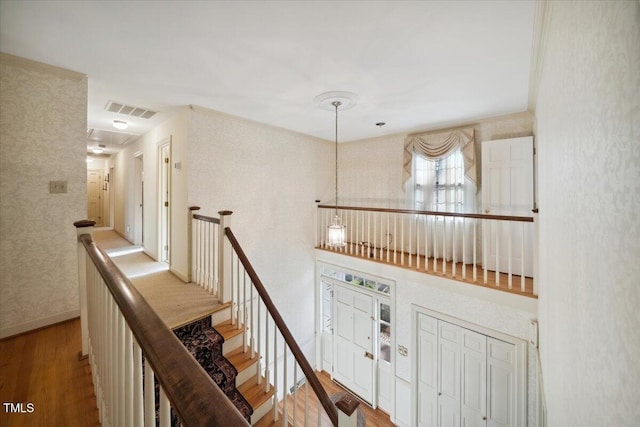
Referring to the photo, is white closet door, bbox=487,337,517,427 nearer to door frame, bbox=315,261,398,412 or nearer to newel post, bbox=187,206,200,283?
door frame, bbox=315,261,398,412

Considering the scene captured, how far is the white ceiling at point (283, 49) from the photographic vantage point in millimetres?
1712

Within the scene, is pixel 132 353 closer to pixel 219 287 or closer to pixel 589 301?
pixel 589 301

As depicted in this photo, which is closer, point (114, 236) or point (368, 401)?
point (368, 401)

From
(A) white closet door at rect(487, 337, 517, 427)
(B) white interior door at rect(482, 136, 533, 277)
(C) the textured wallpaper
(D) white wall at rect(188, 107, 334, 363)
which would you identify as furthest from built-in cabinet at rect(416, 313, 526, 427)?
(C) the textured wallpaper

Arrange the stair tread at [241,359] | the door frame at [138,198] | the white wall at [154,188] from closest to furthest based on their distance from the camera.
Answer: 1. the stair tread at [241,359]
2. the white wall at [154,188]
3. the door frame at [138,198]

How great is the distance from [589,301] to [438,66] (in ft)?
7.65

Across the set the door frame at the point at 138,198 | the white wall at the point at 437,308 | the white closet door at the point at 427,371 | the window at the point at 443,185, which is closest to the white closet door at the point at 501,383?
the white wall at the point at 437,308

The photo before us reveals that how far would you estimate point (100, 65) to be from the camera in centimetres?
240

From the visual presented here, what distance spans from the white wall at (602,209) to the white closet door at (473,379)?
2.59m

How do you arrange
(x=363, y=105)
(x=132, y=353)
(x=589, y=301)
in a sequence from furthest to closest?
1. (x=363, y=105)
2. (x=132, y=353)
3. (x=589, y=301)

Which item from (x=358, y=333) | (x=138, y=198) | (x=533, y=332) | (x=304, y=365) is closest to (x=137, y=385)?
(x=304, y=365)

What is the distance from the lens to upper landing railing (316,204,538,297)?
10.2ft

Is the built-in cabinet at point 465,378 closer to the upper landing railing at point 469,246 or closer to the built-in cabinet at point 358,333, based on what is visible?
the built-in cabinet at point 358,333

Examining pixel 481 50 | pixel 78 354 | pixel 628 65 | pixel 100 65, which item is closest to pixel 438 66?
pixel 481 50
